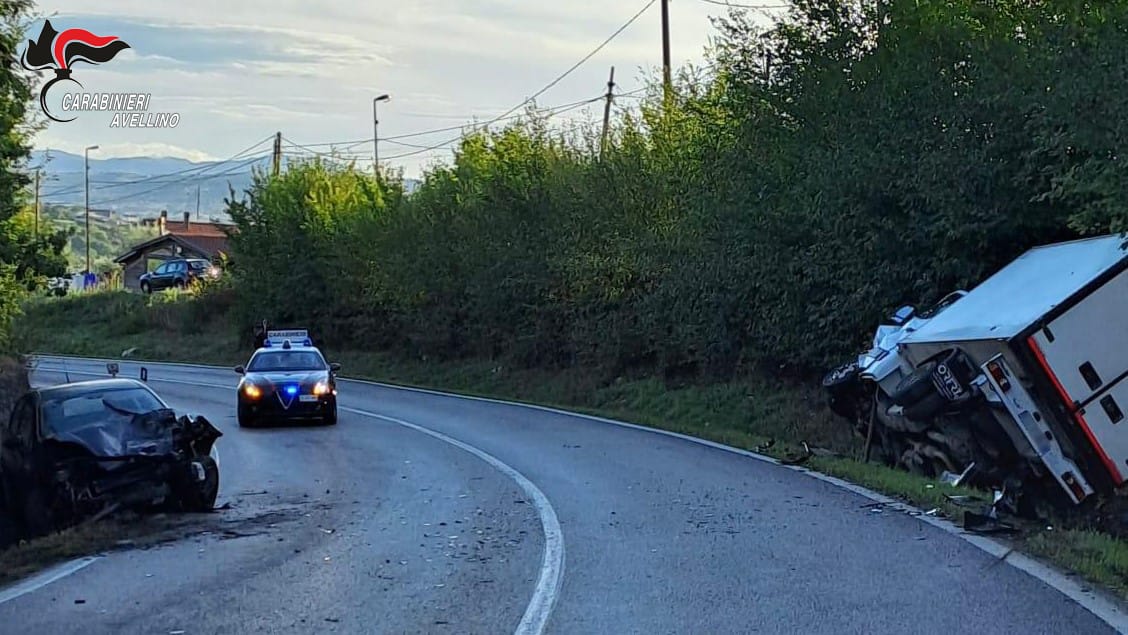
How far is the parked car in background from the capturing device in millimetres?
70312

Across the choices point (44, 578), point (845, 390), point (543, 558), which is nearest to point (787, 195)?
point (845, 390)

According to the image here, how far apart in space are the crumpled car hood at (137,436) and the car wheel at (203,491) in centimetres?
33

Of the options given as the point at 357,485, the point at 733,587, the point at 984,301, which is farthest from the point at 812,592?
the point at 357,485

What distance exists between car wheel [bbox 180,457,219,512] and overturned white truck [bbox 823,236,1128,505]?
24.1 feet

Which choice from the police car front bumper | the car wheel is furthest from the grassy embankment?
the police car front bumper

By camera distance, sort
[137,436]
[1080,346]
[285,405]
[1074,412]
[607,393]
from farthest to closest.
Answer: [607,393] → [285,405] → [137,436] → [1080,346] → [1074,412]

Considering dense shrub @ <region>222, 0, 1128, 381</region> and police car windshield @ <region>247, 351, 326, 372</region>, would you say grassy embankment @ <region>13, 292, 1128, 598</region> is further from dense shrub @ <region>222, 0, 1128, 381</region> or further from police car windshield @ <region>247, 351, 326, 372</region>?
police car windshield @ <region>247, 351, 326, 372</region>

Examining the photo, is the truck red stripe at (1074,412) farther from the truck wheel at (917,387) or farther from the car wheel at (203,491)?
the car wheel at (203,491)

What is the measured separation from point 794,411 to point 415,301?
2112cm

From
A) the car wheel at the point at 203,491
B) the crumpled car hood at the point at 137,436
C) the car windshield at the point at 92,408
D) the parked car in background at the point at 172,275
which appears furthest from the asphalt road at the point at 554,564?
the parked car in background at the point at 172,275

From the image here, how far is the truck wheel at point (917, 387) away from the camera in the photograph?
1292 centimetres

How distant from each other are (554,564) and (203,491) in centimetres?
→ 501

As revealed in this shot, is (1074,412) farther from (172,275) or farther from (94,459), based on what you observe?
(172,275)

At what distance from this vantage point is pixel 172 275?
Answer: 70.9 metres
